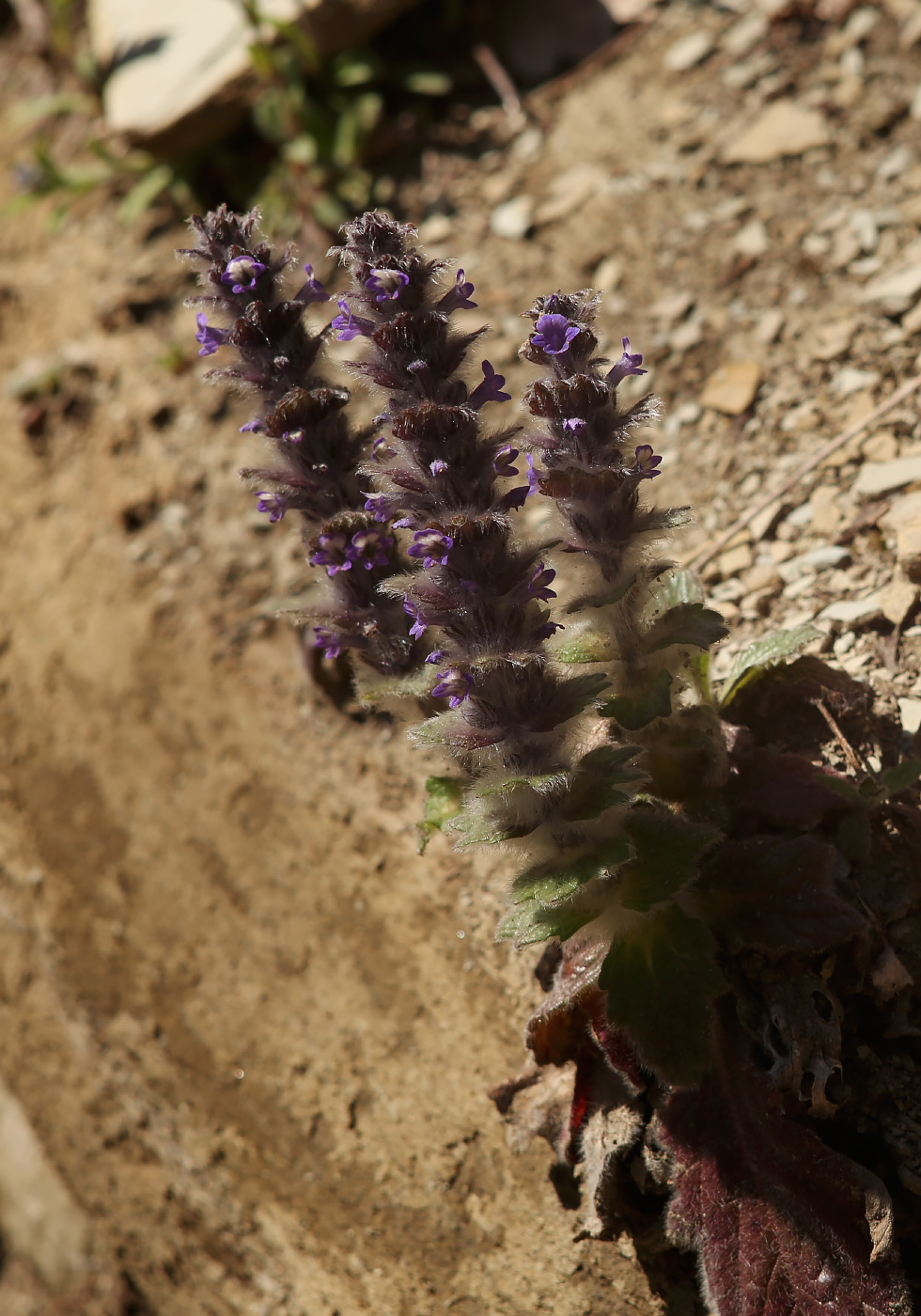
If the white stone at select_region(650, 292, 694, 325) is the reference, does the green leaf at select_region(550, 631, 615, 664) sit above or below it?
above

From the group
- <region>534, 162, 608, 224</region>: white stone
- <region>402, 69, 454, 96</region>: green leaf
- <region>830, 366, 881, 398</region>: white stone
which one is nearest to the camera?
<region>830, 366, 881, 398</region>: white stone

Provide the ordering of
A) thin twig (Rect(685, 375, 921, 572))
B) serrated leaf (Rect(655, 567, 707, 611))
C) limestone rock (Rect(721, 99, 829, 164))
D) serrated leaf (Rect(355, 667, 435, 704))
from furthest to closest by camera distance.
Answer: limestone rock (Rect(721, 99, 829, 164)), thin twig (Rect(685, 375, 921, 572)), serrated leaf (Rect(655, 567, 707, 611)), serrated leaf (Rect(355, 667, 435, 704))

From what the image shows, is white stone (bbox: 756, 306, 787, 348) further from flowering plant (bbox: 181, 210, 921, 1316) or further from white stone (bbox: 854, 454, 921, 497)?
flowering plant (bbox: 181, 210, 921, 1316)

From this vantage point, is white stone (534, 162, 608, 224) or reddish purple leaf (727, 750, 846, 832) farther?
white stone (534, 162, 608, 224)

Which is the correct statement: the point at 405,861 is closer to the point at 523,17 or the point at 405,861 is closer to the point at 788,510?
the point at 788,510

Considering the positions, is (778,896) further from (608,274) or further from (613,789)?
(608,274)

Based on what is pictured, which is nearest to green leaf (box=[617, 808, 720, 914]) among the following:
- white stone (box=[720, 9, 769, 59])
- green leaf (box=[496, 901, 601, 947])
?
green leaf (box=[496, 901, 601, 947])

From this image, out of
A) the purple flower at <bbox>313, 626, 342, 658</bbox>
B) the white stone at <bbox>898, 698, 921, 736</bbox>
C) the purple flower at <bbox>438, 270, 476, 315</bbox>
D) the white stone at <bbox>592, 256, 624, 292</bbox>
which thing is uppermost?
the purple flower at <bbox>438, 270, 476, 315</bbox>
